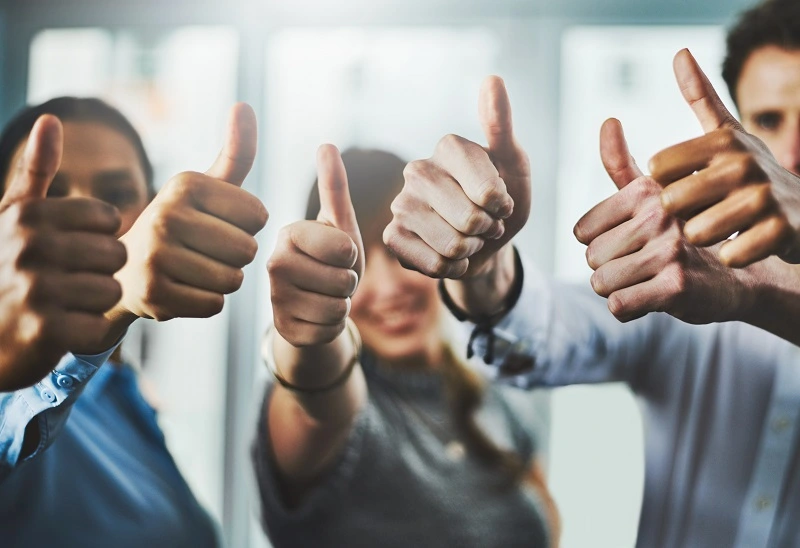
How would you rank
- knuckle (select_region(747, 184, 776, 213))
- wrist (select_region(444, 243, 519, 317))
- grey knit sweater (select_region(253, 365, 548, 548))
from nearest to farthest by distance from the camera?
knuckle (select_region(747, 184, 776, 213)) < wrist (select_region(444, 243, 519, 317)) < grey knit sweater (select_region(253, 365, 548, 548))

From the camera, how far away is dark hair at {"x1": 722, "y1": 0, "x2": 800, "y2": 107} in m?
0.78

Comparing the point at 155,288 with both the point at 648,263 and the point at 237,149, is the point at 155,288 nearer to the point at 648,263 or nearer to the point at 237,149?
the point at 237,149

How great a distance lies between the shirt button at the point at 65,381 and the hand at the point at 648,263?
17.4 inches

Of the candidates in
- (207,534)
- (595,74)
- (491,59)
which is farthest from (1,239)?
(595,74)

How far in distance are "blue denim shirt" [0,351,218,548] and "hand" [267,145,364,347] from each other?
287 mm

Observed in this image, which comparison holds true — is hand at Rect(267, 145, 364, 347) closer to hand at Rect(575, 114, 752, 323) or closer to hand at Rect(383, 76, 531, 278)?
hand at Rect(383, 76, 531, 278)

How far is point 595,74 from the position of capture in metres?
1.06

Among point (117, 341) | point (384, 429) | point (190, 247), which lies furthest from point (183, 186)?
point (384, 429)

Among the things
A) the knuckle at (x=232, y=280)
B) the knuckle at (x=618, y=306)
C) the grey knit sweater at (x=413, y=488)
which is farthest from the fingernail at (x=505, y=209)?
the grey knit sweater at (x=413, y=488)

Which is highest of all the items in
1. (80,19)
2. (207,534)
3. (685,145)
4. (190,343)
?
(80,19)

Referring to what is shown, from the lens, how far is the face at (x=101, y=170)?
32.7 inches

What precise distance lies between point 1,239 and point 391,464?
69cm

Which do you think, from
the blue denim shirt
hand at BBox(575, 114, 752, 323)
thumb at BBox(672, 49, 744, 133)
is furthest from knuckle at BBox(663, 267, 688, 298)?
the blue denim shirt

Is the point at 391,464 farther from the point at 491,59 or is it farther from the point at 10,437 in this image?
the point at 491,59
